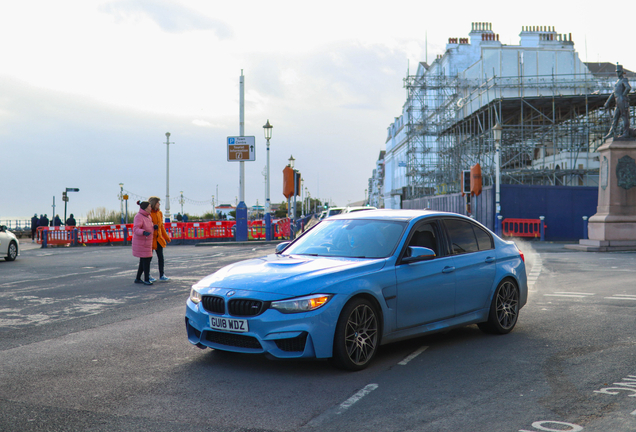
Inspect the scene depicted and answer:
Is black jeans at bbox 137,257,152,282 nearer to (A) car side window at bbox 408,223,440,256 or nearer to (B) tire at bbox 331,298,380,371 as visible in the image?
(A) car side window at bbox 408,223,440,256

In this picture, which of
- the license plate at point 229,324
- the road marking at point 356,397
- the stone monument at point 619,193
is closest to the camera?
the road marking at point 356,397

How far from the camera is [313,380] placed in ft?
16.7

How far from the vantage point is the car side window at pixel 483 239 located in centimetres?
709

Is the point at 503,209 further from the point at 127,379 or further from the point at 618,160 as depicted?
the point at 127,379

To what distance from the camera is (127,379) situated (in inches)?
204

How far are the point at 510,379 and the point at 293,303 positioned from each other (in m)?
1.92

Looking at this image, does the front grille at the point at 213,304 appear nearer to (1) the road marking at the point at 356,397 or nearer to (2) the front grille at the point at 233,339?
(2) the front grille at the point at 233,339

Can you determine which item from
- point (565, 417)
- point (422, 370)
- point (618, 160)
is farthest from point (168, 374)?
point (618, 160)

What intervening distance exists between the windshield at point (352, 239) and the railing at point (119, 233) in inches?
996

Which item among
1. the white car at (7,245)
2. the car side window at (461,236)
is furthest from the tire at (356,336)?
the white car at (7,245)

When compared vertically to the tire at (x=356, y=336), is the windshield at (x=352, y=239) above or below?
above

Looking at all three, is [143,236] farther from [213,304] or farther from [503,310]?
[503,310]

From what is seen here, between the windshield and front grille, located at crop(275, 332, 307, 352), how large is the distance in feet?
4.00

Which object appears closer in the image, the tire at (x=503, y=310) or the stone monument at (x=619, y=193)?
the tire at (x=503, y=310)
